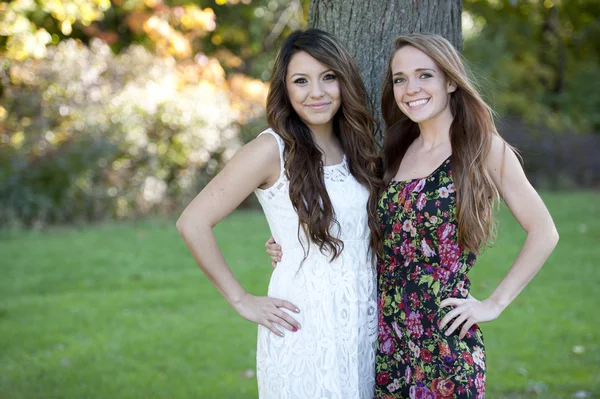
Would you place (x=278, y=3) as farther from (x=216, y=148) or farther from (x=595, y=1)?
(x=595, y=1)

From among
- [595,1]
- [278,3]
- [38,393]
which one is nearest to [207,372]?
[38,393]

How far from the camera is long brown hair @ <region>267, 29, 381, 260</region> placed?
2947 mm

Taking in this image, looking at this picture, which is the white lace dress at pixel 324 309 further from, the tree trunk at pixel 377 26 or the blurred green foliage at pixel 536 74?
A: the blurred green foliage at pixel 536 74

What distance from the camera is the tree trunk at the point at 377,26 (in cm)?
351

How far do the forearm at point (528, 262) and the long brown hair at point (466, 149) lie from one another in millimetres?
154

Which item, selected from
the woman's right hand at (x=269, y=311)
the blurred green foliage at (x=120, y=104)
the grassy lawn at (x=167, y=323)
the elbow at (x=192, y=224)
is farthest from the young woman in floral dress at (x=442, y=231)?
the blurred green foliage at (x=120, y=104)

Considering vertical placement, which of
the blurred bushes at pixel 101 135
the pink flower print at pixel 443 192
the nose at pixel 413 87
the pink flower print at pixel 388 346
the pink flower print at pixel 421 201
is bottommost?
the pink flower print at pixel 388 346

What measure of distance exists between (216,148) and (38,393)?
832 cm

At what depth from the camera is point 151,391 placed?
5066 mm

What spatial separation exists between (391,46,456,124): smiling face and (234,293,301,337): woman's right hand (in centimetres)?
95

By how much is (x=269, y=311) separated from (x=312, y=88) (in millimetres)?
949

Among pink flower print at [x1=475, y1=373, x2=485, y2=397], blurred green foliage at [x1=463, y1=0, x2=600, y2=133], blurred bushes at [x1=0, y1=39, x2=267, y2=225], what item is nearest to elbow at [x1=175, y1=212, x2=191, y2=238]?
pink flower print at [x1=475, y1=373, x2=485, y2=397]

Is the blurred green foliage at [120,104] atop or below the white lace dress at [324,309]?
atop

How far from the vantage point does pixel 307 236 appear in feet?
9.67
